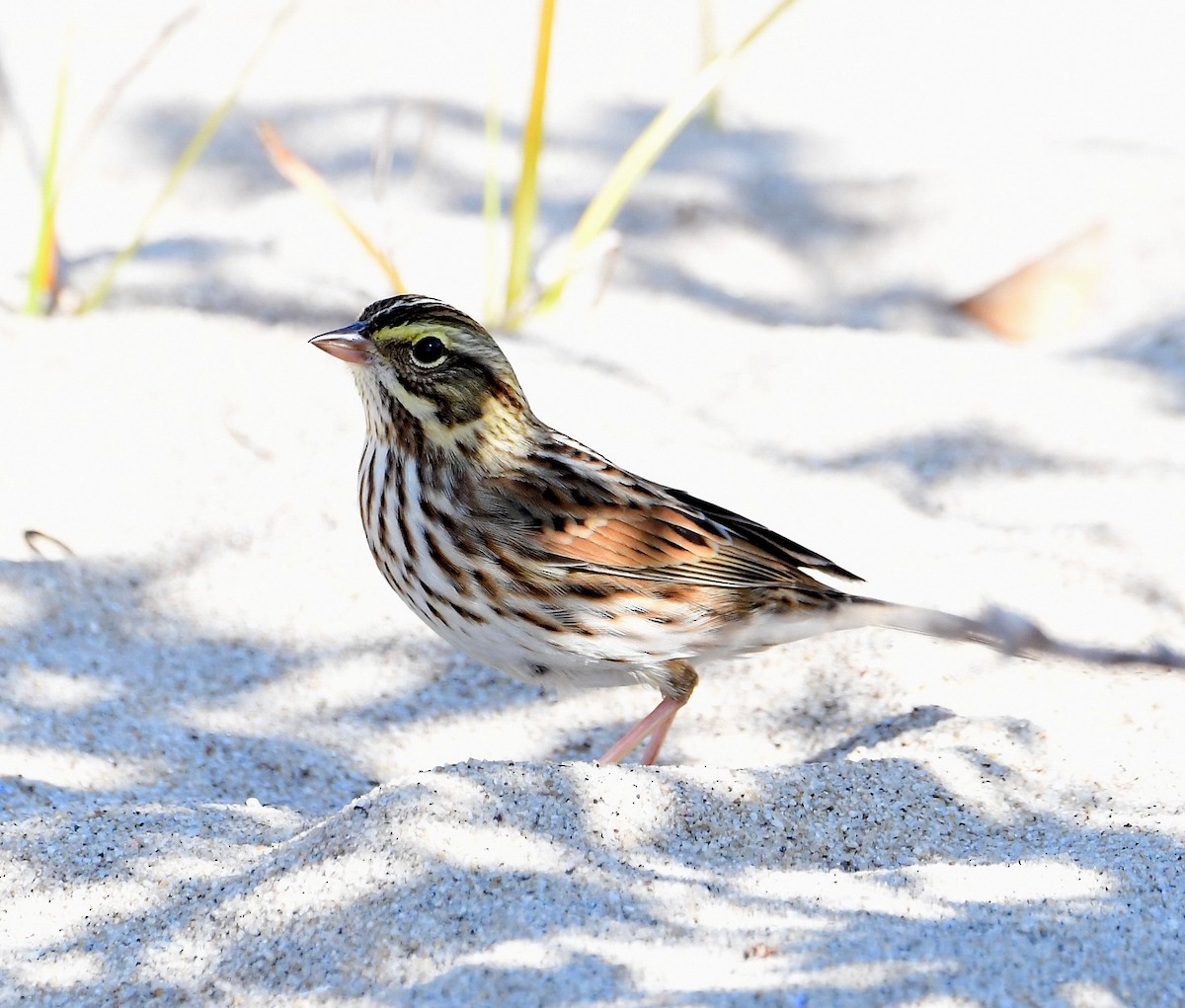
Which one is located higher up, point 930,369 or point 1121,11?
point 1121,11

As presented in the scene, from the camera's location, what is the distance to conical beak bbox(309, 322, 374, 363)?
154 inches

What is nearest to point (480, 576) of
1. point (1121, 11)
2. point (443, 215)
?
point (443, 215)

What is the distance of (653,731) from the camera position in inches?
155

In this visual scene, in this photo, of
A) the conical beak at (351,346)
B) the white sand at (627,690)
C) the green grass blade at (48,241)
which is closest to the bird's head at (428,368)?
the conical beak at (351,346)

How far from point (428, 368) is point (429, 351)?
0.04 metres

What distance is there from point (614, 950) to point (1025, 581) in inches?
90.0

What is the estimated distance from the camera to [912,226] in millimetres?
7395

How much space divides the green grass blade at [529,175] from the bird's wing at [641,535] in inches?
81.8

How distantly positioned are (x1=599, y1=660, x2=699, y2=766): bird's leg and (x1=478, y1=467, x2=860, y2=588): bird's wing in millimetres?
221

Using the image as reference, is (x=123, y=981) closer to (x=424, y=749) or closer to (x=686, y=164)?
(x=424, y=749)

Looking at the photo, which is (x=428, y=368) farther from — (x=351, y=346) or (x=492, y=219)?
(x=492, y=219)

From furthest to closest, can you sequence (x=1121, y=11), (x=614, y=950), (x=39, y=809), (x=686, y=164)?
(x=1121, y=11), (x=686, y=164), (x=39, y=809), (x=614, y=950)

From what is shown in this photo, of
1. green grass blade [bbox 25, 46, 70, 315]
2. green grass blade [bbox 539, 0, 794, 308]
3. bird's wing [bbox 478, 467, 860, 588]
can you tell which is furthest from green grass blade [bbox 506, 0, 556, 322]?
bird's wing [bbox 478, 467, 860, 588]

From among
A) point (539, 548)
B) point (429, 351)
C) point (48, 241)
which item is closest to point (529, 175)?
point (48, 241)
